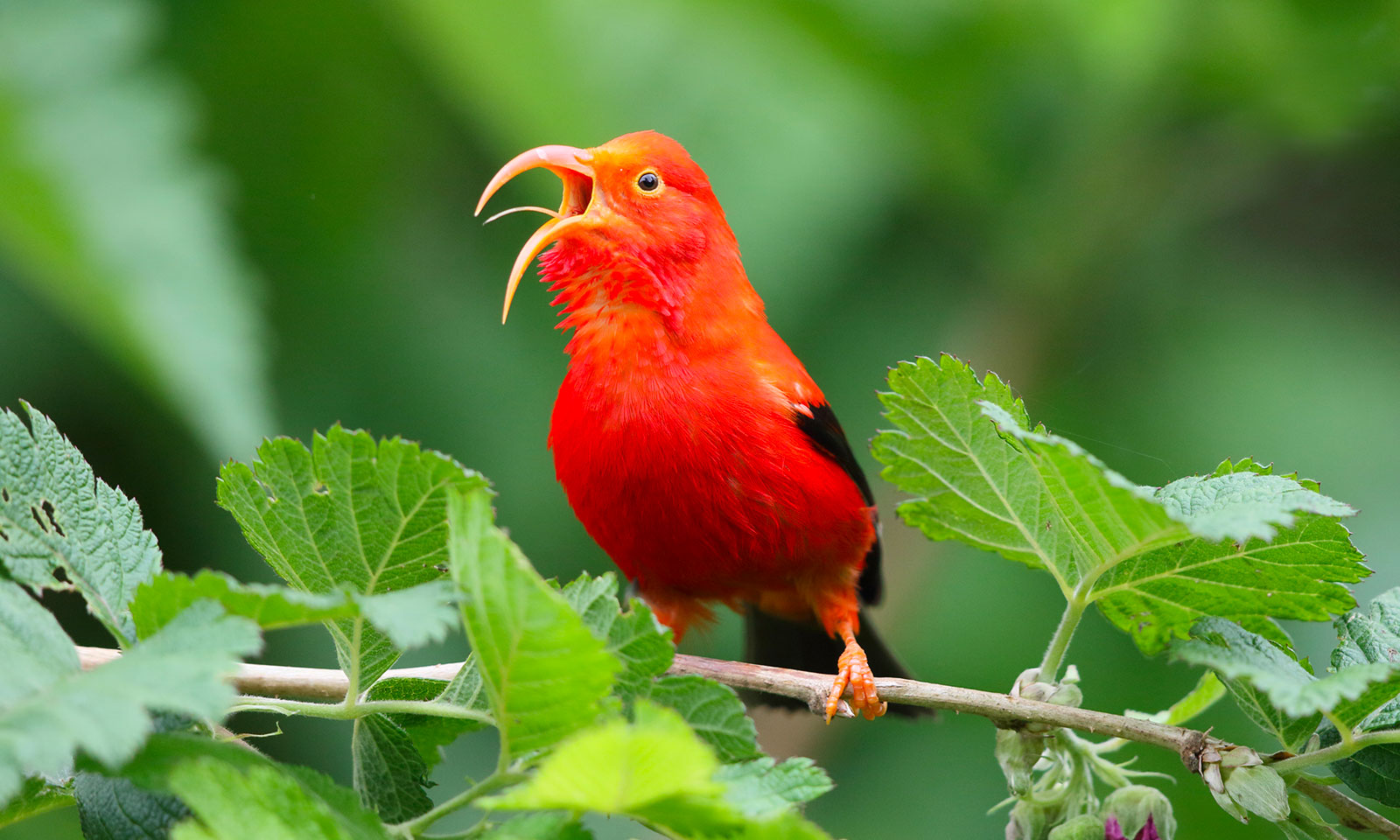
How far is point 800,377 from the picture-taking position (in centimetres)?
272

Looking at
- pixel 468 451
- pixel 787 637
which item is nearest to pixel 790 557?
pixel 787 637

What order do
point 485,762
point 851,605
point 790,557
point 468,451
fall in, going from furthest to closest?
point 468,451, point 485,762, point 851,605, point 790,557

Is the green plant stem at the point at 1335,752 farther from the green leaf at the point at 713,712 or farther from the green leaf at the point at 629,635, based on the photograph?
the green leaf at the point at 629,635

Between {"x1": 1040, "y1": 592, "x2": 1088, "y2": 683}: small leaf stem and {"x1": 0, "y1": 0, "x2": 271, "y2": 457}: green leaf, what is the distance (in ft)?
6.30

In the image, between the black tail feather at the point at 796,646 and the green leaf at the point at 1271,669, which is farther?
the black tail feather at the point at 796,646

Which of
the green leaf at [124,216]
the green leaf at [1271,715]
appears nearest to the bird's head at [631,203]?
the green leaf at [124,216]

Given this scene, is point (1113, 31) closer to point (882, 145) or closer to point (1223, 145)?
point (882, 145)

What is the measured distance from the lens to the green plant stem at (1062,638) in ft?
5.44

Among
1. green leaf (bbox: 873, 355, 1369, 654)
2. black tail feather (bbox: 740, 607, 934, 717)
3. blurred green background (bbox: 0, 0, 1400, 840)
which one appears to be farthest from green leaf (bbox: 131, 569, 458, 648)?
blurred green background (bbox: 0, 0, 1400, 840)

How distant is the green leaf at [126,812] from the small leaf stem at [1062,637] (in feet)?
3.80

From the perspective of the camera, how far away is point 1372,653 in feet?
4.92

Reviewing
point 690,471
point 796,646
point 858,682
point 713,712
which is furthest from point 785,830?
point 796,646

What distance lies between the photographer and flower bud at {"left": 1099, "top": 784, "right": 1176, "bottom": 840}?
1745mm

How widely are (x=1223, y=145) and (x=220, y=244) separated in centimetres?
411
